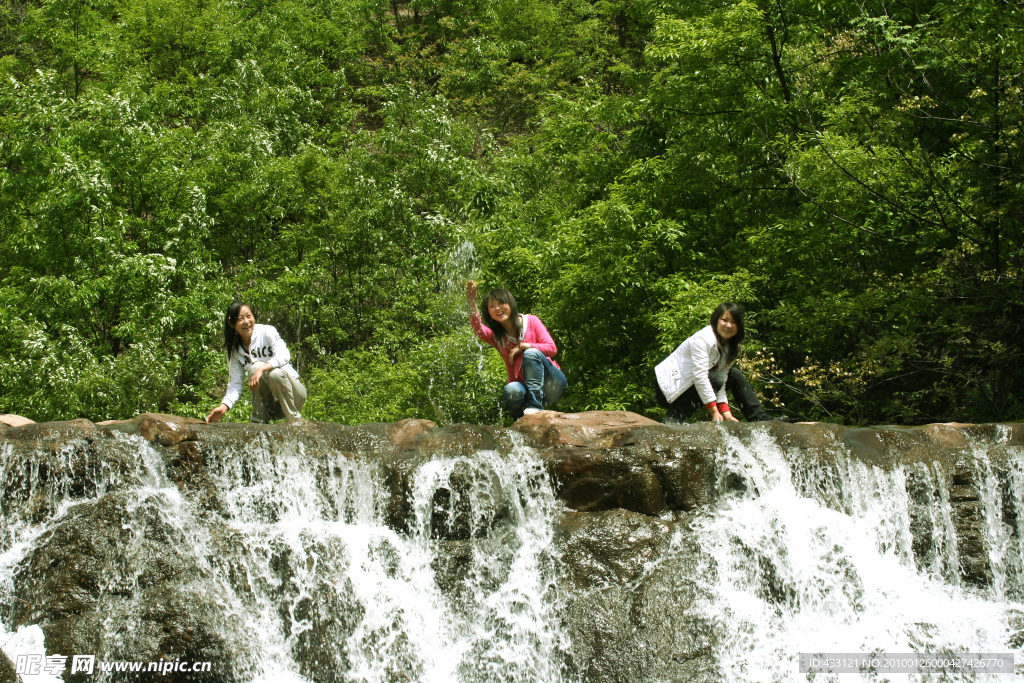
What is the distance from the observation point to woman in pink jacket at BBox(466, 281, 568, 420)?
21.1ft

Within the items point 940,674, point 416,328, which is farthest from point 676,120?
point 940,674

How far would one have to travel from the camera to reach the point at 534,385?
6582 mm

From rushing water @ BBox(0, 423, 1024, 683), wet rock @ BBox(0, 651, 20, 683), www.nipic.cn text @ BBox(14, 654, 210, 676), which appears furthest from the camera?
rushing water @ BBox(0, 423, 1024, 683)

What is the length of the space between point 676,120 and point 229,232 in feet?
27.9

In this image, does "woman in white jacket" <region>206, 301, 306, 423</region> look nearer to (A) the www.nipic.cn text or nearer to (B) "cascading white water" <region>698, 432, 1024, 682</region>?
(A) the www.nipic.cn text

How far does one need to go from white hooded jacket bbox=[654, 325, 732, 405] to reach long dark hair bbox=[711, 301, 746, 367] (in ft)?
0.14

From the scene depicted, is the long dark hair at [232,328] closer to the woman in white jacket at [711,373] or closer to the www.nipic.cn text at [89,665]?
the www.nipic.cn text at [89,665]

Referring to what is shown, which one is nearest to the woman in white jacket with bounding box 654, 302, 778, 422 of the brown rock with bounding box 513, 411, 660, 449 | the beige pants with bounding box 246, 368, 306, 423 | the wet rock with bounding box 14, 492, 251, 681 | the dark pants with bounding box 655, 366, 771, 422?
the dark pants with bounding box 655, 366, 771, 422

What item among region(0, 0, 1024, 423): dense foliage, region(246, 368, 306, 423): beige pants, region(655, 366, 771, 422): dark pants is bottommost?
region(655, 366, 771, 422): dark pants

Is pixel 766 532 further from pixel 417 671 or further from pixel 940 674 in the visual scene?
pixel 417 671

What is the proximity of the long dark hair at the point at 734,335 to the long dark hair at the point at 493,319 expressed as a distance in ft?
4.85

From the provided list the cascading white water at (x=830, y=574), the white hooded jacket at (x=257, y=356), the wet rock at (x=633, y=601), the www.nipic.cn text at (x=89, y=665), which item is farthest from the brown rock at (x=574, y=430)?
the www.nipic.cn text at (x=89, y=665)

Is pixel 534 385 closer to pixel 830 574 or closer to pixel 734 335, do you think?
pixel 734 335

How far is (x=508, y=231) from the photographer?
12.4 m
